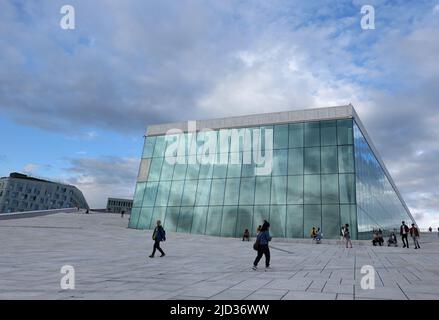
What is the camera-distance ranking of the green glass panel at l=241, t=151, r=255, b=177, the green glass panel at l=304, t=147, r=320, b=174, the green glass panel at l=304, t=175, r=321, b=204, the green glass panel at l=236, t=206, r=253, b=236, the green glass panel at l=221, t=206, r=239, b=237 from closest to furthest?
the green glass panel at l=304, t=175, r=321, b=204, the green glass panel at l=304, t=147, r=320, b=174, the green glass panel at l=236, t=206, r=253, b=236, the green glass panel at l=221, t=206, r=239, b=237, the green glass panel at l=241, t=151, r=255, b=177

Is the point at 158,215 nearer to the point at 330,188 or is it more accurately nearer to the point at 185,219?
the point at 185,219

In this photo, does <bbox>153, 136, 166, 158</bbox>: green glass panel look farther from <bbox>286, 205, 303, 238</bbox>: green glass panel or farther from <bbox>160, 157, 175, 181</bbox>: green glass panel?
<bbox>286, 205, 303, 238</bbox>: green glass panel

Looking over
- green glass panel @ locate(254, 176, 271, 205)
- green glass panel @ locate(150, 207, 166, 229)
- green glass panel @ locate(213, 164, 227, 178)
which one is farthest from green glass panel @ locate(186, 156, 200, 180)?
green glass panel @ locate(254, 176, 271, 205)

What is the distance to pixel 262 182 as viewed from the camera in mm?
32969

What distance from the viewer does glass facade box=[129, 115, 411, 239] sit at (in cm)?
2986

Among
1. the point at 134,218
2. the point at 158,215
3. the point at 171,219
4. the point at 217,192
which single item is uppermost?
the point at 217,192

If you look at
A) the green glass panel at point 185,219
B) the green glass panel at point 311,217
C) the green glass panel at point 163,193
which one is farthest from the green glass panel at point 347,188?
the green glass panel at point 163,193

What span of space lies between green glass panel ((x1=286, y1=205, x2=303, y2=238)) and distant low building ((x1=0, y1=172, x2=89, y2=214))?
355 feet

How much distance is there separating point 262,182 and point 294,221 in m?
4.93

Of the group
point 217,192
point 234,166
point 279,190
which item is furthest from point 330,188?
point 217,192

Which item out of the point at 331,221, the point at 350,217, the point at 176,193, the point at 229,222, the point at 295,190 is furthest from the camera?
the point at 176,193

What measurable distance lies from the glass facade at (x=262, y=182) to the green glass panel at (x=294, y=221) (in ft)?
0.28
